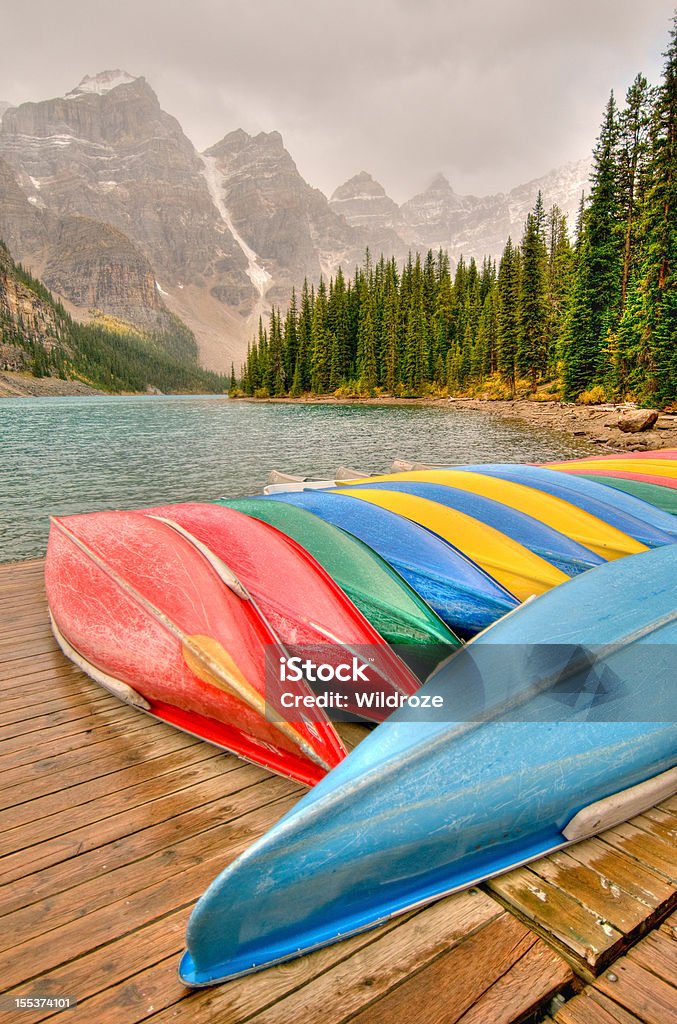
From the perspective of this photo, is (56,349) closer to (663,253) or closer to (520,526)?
(663,253)

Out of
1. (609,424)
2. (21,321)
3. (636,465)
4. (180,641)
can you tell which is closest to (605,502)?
(636,465)

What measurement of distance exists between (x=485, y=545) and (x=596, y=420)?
77.8 feet

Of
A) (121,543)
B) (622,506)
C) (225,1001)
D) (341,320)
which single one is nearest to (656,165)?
(622,506)

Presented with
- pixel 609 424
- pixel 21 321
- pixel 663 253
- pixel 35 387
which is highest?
pixel 21 321

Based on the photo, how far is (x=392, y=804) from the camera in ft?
5.67

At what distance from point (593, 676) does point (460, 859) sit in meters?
0.96

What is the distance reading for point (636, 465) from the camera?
6387mm

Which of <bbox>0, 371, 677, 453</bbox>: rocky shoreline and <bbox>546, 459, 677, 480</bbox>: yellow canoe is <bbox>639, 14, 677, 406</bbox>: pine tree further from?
<bbox>546, 459, 677, 480</bbox>: yellow canoe

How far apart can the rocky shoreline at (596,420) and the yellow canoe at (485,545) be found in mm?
15561

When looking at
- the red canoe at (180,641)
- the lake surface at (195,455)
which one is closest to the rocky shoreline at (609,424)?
the lake surface at (195,455)

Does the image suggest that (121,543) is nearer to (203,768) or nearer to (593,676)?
(203,768)

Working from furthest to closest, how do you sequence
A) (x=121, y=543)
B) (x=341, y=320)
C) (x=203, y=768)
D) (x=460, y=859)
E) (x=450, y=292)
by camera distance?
1. (x=341, y=320)
2. (x=450, y=292)
3. (x=121, y=543)
4. (x=203, y=768)
5. (x=460, y=859)

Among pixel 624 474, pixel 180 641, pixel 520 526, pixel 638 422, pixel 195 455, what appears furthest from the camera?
pixel 195 455

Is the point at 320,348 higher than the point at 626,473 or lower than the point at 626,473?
higher
